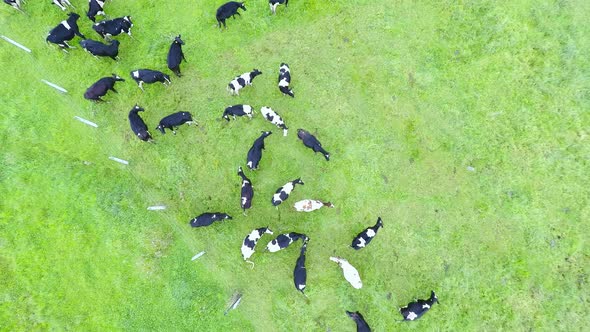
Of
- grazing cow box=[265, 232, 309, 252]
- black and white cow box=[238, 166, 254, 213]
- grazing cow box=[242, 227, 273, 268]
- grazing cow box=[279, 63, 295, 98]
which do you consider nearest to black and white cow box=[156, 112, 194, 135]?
black and white cow box=[238, 166, 254, 213]

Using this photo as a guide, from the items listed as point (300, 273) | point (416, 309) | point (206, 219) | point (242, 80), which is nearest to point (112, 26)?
point (242, 80)

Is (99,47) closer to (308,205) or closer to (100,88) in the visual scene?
(100,88)

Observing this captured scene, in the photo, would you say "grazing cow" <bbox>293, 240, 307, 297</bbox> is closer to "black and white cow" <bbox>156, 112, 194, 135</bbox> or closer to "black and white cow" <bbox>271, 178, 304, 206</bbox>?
"black and white cow" <bbox>271, 178, 304, 206</bbox>

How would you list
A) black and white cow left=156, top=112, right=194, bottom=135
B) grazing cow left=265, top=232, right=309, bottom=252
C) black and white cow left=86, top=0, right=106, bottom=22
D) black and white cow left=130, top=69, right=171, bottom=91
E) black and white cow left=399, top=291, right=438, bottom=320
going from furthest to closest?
black and white cow left=86, top=0, right=106, bottom=22 → black and white cow left=130, top=69, right=171, bottom=91 → black and white cow left=156, top=112, right=194, bottom=135 → grazing cow left=265, top=232, right=309, bottom=252 → black and white cow left=399, top=291, right=438, bottom=320

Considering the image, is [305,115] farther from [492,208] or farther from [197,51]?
[492,208]

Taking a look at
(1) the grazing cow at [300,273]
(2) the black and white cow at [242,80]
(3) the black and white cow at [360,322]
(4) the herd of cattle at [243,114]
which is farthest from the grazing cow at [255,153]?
(3) the black and white cow at [360,322]

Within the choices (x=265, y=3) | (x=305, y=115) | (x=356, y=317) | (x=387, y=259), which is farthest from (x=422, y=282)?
(x=265, y=3)
